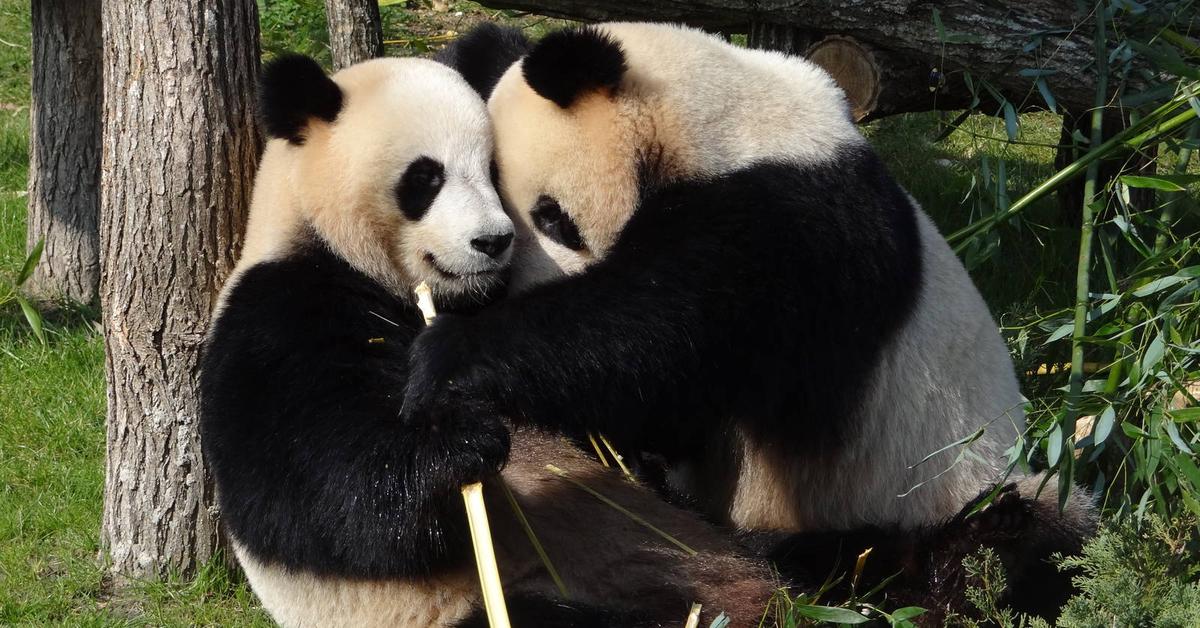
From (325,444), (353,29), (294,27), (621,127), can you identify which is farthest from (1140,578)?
(294,27)

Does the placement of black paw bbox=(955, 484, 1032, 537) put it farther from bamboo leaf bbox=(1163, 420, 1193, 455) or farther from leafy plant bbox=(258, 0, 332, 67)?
leafy plant bbox=(258, 0, 332, 67)

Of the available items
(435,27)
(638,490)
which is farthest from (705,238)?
(435,27)

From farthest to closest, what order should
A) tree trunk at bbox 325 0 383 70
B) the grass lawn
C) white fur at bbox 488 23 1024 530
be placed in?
tree trunk at bbox 325 0 383 70 < the grass lawn < white fur at bbox 488 23 1024 530

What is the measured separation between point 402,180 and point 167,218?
75 centimetres

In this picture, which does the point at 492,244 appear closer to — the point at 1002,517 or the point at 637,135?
the point at 637,135

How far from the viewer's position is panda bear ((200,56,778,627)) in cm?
259

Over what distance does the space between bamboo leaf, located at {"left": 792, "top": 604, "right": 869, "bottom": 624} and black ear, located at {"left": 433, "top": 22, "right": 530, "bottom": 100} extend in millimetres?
1701

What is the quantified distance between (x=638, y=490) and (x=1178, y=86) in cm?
174

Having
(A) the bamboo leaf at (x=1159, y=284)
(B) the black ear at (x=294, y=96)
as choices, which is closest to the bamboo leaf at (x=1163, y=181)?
(A) the bamboo leaf at (x=1159, y=284)

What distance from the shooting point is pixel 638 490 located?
9.89 feet

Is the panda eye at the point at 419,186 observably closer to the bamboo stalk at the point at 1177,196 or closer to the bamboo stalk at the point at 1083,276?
the bamboo stalk at the point at 1083,276

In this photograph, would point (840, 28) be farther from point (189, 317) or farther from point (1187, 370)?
point (189, 317)

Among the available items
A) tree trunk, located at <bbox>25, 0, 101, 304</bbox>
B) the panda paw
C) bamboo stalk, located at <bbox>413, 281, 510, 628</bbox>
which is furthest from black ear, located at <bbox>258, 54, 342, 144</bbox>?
tree trunk, located at <bbox>25, 0, 101, 304</bbox>

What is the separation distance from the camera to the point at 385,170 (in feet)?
9.47
